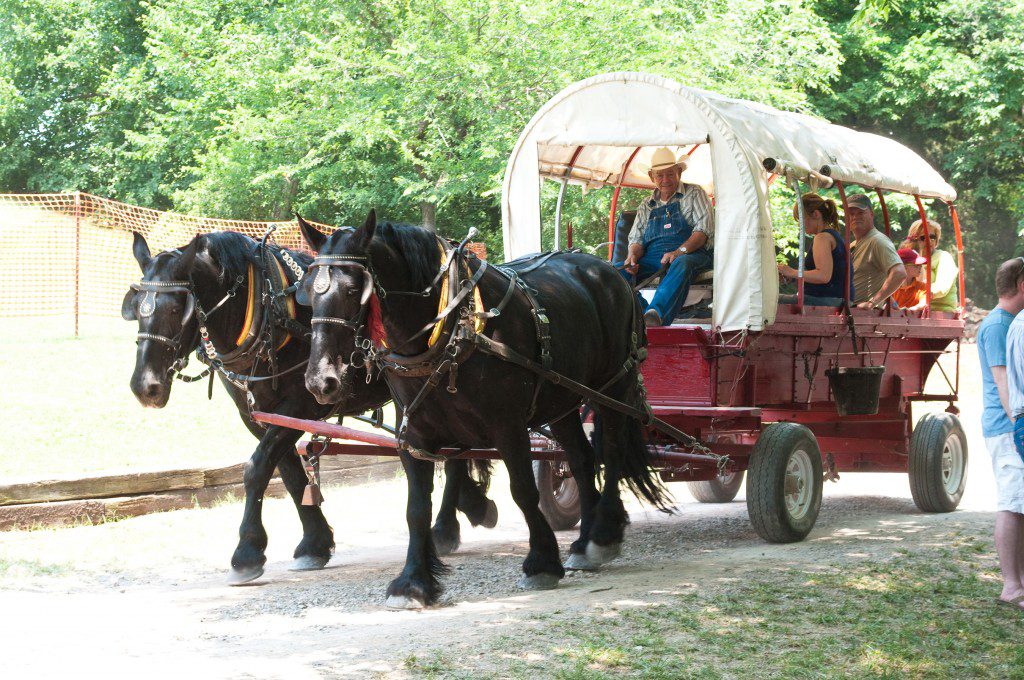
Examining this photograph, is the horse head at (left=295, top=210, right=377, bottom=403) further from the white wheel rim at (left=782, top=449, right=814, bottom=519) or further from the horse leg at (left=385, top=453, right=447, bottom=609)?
the white wheel rim at (left=782, top=449, right=814, bottom=519)

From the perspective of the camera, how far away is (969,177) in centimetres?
2645

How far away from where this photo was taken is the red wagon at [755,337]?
7.30 metres

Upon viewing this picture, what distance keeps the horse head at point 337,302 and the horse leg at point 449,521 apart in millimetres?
2274

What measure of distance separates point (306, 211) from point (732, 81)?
27.6 ft

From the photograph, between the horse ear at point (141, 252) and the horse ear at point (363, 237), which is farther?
the horse ear at point (141, 252)

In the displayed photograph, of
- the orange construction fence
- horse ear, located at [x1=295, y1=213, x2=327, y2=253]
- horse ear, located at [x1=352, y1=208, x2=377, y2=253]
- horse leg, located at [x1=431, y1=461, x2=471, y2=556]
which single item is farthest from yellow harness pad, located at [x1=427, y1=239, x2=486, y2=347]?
the orange construction fence

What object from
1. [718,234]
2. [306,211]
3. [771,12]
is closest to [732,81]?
[771,12]

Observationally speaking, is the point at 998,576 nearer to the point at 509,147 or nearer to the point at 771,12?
the point at 509,147

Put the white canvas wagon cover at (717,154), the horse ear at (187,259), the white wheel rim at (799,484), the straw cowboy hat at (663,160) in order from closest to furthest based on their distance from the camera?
the horse ear at (187,259) → the white canvas wagon cover at (717,154) → the white wheel rim at (799,484) → the straw cowboy hat at (663,160)

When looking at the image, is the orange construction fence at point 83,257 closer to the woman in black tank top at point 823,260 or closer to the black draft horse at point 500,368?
the woman in black tank top at point 823,260

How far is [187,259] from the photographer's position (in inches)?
256

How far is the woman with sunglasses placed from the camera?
32.1 ft

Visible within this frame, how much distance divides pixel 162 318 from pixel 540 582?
2582mm

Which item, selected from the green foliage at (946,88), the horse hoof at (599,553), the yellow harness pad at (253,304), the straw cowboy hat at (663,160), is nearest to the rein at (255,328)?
the yellow harness pad at (253,304)
